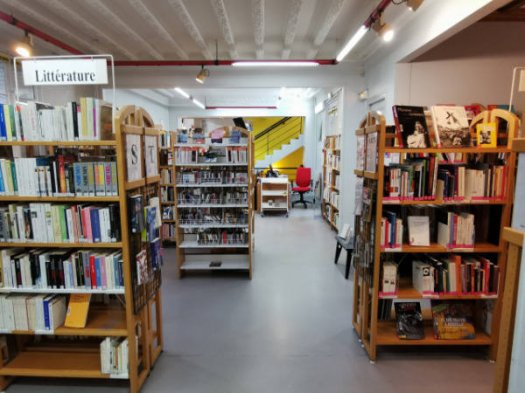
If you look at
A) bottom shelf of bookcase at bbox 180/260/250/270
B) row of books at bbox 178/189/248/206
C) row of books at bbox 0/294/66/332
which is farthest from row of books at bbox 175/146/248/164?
row of books at bbox 0/294/66/332

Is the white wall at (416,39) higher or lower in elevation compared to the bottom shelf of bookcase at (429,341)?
higher

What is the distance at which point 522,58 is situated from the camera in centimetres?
407

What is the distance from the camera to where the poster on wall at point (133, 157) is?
7.07 ft

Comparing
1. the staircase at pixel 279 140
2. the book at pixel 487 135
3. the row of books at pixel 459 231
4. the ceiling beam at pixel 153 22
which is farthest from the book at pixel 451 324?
the staircase at pixel 279 140

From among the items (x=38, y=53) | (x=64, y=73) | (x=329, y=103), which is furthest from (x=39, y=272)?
(x=329, y=103)

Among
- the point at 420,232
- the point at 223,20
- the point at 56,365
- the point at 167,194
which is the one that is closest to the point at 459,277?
the point at 420,232

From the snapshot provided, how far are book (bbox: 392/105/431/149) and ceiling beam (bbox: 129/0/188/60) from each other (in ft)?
9.45

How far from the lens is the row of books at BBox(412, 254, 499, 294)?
266 cm

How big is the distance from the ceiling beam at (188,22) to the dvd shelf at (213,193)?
52.3 inches

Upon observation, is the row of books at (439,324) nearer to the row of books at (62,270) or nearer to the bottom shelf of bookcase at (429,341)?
the bottom shelf of bookcase at (429,341)

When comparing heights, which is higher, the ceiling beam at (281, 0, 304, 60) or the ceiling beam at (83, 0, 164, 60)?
the ceiling beam at (83, 0, 164, 60)

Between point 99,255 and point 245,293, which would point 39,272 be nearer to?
point 99,255

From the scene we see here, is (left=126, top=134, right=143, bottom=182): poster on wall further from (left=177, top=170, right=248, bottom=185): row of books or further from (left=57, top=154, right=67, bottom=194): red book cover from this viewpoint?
(left=177, top=170, right=248, bottom=185): row of books

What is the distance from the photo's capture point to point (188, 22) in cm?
388
